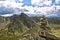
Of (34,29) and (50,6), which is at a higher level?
(50,6)

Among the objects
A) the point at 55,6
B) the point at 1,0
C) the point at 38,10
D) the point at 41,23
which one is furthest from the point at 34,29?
the point at 1,0

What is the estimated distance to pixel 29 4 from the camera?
366 centimetres

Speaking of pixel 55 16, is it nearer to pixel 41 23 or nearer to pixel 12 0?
pixel 41 23

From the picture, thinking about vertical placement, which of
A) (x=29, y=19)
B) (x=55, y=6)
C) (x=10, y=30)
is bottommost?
(x=10, y=30)

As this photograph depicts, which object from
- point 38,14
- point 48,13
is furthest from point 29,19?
point 48,13

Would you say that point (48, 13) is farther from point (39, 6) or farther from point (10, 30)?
point (10, 30)

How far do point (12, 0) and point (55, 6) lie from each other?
1.03 meters

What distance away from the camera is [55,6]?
370 centimetres

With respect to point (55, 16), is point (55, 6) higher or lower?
higher

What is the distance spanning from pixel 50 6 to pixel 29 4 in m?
0.51

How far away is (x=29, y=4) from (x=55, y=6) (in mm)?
622

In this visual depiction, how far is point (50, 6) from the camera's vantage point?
12.2ft

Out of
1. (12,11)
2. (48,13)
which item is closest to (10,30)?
(12,11)

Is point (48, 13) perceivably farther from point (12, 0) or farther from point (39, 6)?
point (12, 0)
